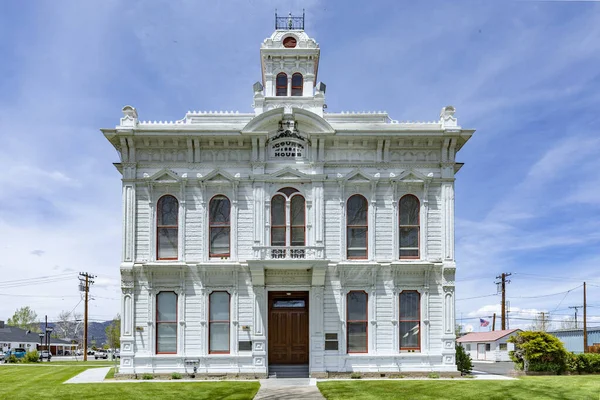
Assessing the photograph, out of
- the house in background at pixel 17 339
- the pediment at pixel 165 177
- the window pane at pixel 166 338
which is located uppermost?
the pediment at pixel 165 177

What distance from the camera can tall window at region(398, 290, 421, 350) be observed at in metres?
23.8

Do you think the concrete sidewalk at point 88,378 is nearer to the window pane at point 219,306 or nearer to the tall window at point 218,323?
the tall window at point 218,323

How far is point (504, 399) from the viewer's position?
57.5 feet

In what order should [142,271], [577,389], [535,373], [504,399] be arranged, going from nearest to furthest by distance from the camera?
[504,399] < [577,389] < [142,271] < [535,373]

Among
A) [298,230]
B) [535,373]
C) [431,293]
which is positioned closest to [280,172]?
[298,230]

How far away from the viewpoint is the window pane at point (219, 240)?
24203mm

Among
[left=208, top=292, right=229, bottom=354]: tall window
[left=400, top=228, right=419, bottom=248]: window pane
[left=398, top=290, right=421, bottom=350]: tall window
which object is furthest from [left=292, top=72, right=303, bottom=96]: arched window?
[left=398, top=290, right=421, bottom=350]: tall window

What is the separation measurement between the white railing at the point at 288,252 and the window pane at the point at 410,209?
3887 millimetres

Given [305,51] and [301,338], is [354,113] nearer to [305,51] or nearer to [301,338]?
[305,51]

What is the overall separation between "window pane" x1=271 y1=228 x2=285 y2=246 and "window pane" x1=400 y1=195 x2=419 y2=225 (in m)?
4.90

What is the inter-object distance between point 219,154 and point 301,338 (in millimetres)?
8121

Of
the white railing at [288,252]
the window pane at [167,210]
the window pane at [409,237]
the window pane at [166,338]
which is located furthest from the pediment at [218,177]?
the window pane at [409,237]

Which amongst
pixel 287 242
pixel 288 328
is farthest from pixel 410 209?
pixel 288 328

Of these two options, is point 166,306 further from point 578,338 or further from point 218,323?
point 578,338
